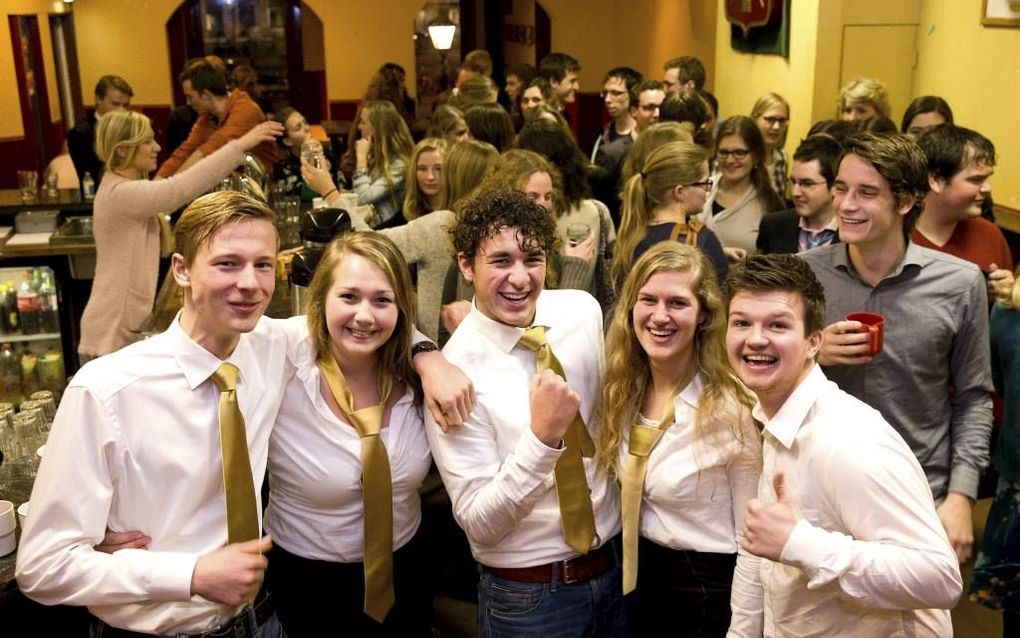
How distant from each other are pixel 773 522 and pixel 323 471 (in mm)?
968

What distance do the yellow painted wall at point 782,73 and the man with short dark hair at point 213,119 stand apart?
3.56 meters

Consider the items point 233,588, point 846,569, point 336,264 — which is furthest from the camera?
point 336,264

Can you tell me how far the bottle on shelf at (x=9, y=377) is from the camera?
508cm

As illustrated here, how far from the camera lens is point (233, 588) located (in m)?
1.84

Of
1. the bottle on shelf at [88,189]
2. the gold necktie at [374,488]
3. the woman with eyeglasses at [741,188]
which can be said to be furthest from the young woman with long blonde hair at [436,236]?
the bottle on shelf at [88,189]

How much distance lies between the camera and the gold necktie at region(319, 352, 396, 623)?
2.17m

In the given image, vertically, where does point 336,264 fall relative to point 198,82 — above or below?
below

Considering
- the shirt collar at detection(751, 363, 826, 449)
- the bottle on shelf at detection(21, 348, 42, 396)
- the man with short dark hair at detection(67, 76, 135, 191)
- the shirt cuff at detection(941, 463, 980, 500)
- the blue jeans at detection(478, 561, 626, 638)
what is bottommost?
the bottle on shelf at detection(21, 348, 42, 396)

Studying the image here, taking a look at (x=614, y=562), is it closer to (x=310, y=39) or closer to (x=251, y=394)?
(x=251, y=394)

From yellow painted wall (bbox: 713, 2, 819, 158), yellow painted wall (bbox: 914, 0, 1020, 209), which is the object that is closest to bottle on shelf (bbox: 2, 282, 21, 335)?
yellow painted wall (bbox: 713, 2, 819, 158)

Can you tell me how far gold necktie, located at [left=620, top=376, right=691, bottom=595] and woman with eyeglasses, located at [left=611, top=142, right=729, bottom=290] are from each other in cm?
132

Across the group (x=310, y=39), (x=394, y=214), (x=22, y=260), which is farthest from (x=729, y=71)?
(x=310, y=39)

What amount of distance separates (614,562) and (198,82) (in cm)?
491

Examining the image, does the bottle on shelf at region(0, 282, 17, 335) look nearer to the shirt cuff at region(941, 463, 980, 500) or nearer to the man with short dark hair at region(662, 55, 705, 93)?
the man with short dark hair at region(662, 55, 705, 93)
